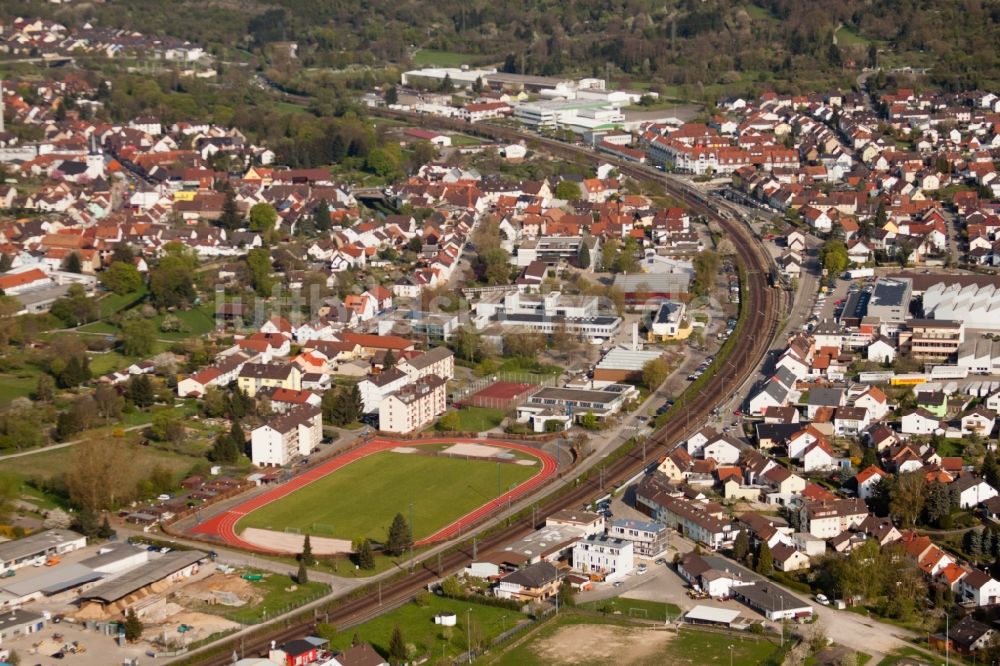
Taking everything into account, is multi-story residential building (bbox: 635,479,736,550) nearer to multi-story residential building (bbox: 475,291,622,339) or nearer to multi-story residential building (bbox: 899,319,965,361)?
multi-story residential building (bbox: 475,291,622,339)

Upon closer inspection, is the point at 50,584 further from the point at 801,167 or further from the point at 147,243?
the point at 801,167

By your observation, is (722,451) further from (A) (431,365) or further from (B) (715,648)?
(B) (715,648)

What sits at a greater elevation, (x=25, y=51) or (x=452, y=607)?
(x=25, y=51)

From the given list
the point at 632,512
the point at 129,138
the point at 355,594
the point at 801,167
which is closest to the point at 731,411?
the point at 632,512

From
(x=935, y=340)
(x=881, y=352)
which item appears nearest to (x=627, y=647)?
(x=881, y=352)

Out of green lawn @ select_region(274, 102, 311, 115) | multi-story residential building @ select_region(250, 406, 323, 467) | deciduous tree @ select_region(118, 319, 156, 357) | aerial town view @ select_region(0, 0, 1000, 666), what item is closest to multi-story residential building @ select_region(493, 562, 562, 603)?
aerial town view @ select_region(0, 0, 1000, 666)
